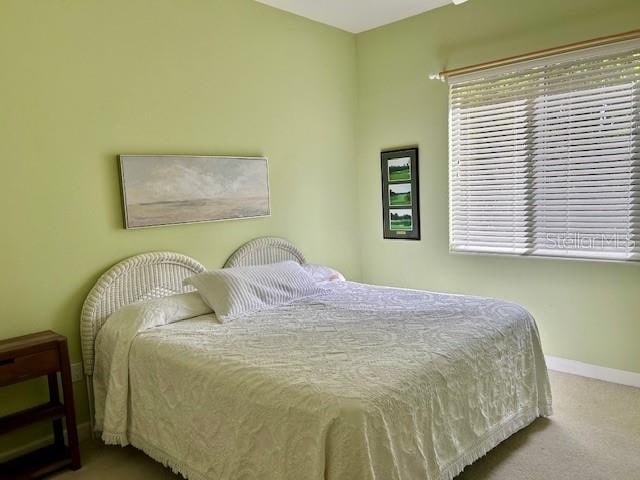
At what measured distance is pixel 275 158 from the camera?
3.62 m

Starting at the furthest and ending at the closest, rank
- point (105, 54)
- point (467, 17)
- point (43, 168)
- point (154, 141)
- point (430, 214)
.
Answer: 1. point (430, 214)
2. point (467, 17)
3. point (154, 141)
4. point (105, 54)
5. point (43, 168)

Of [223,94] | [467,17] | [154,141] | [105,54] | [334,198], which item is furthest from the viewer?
[334,198]

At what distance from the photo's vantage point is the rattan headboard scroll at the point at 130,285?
Answer: 2602 millimetres

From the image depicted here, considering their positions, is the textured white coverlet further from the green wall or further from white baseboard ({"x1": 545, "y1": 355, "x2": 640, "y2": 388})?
white baseboard ({"x1": 545, "y1": 355, "x2": 640, "y2": 388})

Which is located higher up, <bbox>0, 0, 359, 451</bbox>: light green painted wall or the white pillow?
<bbox>0, 0, 359, 451</bbox>: light green painted wall

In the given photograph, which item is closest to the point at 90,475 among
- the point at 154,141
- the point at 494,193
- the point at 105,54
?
the point at 154,141

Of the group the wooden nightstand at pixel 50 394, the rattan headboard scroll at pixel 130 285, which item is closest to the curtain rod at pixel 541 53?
the rattan headboard scroll at pixel 130 285

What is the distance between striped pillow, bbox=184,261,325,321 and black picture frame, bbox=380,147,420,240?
3.88 feet

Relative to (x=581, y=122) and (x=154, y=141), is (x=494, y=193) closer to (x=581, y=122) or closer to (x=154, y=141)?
(x=581, y=122)

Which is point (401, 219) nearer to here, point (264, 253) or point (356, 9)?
point (264, 253)

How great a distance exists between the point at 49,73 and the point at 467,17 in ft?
9.05

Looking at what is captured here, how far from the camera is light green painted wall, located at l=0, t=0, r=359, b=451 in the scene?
2.41 m

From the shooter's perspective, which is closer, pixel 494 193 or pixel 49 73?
pixel 49 73

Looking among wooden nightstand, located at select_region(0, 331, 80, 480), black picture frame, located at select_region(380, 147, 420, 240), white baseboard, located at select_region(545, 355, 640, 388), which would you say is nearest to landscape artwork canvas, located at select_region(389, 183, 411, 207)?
black picture frame, located at select_region(380, 147, 420, 240)
